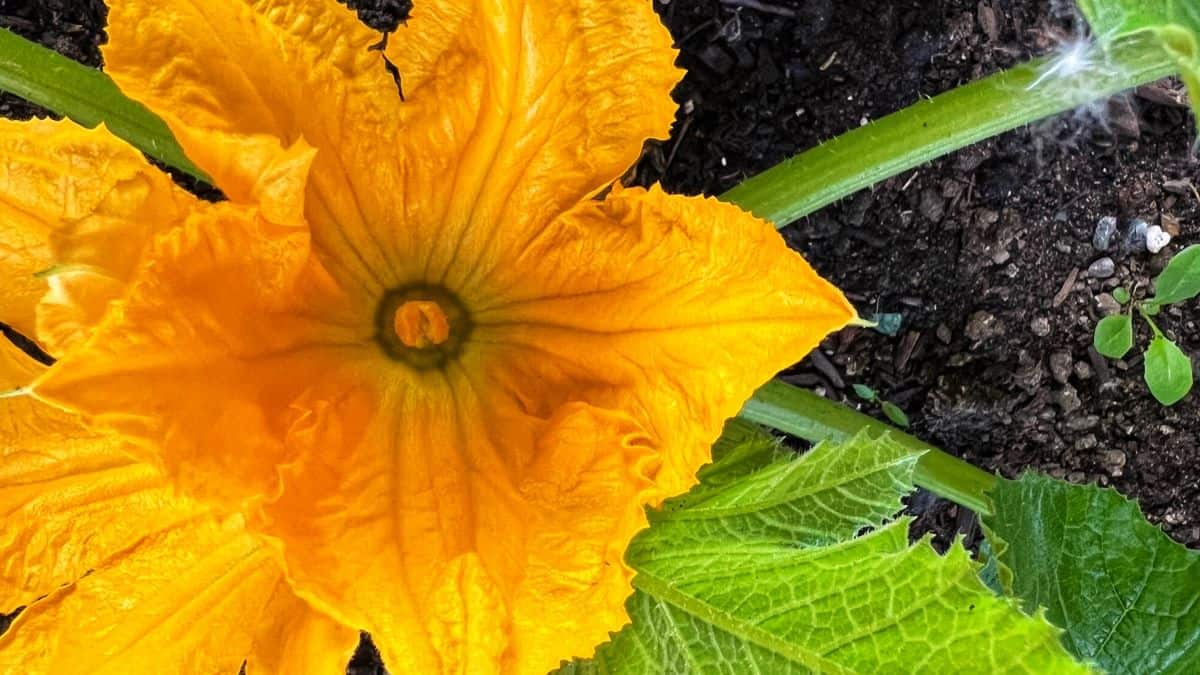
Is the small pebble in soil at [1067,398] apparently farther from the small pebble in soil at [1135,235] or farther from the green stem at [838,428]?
the green stem at [838,428]

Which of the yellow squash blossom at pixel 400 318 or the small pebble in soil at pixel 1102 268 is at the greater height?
the small pebble in soil at pixel 1102 268

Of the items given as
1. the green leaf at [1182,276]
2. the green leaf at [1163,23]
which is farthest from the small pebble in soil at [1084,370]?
the green leaf at [1163,23]

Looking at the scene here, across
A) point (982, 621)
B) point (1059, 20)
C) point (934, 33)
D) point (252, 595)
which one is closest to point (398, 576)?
point (252, 595)

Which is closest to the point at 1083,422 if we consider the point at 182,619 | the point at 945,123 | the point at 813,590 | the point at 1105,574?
the point at 1105,574

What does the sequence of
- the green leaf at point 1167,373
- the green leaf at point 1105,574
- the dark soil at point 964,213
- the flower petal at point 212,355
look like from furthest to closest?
the dark soil at point 964,213 → the green leaf at point 1167,373 → the green leaf at point 1105,574 → the flower petal at point 212,355

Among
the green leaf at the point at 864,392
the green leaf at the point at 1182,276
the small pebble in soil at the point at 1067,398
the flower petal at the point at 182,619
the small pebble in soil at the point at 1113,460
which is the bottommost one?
the flower petal at the point at 182,619

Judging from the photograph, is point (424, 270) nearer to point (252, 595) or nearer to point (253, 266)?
point (253, 266)

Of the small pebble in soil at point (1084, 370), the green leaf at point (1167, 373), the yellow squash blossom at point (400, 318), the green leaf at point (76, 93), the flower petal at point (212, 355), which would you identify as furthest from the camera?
the small pebble in soil at point (1084, 370)
